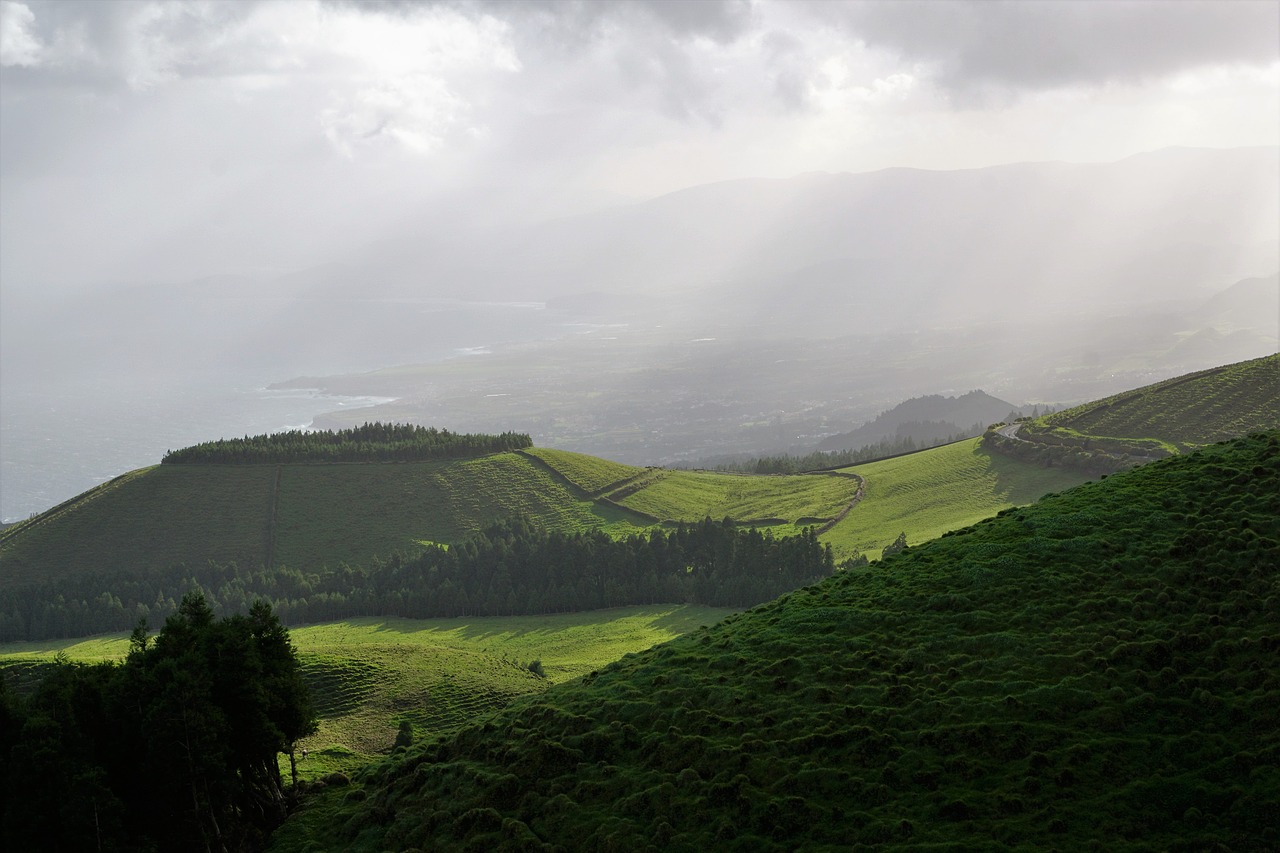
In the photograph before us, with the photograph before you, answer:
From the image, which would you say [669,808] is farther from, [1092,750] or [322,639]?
[322,639]

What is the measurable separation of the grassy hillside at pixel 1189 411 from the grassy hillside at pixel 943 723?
77.5 meters

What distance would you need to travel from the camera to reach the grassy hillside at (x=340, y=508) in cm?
12475

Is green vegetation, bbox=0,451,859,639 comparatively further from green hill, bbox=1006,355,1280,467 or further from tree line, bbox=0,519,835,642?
green hill, bbox=1006,355,1280,467

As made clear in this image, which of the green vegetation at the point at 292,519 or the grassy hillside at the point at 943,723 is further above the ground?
the green vegetation at the point at 292,519

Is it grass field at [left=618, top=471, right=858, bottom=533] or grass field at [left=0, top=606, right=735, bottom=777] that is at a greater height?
grass field at [left=618, top=471, right=858, bottom=533]

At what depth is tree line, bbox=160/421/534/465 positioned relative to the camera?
146750mm

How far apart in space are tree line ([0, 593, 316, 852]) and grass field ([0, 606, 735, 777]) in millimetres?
6675

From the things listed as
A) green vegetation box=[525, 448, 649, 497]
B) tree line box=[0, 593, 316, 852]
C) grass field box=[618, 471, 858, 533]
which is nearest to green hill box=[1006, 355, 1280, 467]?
grass field box=[618, 471, 858, 533]

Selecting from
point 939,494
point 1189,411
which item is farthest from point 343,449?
point 1189,411

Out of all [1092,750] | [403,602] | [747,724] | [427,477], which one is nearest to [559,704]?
[747,724]

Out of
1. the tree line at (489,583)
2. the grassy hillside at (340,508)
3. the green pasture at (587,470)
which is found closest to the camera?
the tree line at (489,583)

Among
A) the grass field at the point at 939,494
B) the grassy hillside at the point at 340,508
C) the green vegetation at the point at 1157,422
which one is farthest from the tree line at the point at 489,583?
the green vegetation at the point at 1157,422

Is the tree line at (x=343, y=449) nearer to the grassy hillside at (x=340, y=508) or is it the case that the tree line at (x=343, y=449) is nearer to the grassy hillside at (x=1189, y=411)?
the grassy hillside at (x=340, y=508)

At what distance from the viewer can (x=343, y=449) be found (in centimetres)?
14925
